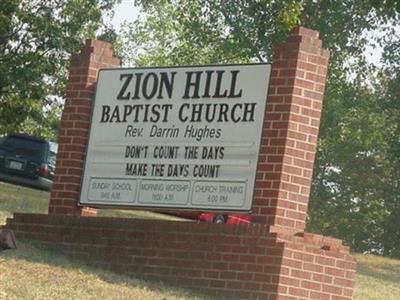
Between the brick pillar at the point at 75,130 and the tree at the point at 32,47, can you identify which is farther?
the tree at the point at 32,47

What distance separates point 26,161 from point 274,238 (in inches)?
827

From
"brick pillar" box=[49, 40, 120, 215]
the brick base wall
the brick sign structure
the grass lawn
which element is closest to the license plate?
"brick pillar" box=[49, 40, 120, 215]

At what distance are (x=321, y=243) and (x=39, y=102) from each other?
2139 centimetres

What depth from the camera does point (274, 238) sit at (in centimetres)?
1359

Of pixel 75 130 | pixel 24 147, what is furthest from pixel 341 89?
pixel 75 130

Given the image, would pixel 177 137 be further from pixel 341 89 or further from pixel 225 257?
pixel 341 89

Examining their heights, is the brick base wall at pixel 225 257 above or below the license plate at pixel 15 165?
below

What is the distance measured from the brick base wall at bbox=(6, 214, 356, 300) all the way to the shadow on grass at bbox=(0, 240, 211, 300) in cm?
24

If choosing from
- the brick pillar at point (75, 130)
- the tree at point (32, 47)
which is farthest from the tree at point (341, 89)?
the brick pillar at point (75, 130)

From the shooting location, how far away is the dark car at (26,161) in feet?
111

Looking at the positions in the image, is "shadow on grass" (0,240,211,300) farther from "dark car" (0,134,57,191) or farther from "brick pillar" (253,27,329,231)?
"dark car" (0,134,57,191)

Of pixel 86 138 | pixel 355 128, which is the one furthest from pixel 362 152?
pixel 86 138

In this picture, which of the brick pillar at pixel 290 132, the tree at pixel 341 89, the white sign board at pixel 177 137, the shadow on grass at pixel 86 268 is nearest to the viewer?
the shadow on grass at pixel 86 268

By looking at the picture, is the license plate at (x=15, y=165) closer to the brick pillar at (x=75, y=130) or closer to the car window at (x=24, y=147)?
the car window at (x=24, y=147)
